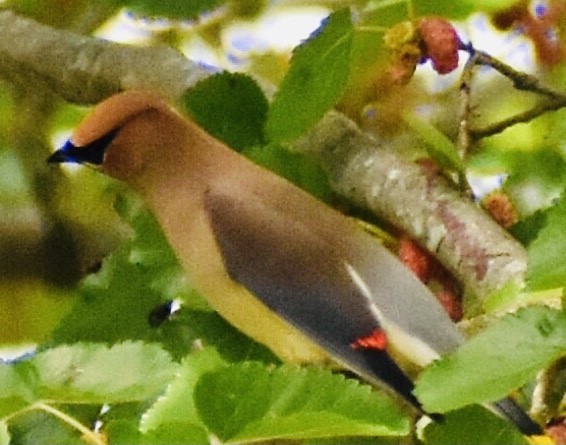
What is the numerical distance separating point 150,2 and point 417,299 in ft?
1.09

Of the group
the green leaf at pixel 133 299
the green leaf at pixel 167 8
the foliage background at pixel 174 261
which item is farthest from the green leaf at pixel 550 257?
the green leaf at pixel 167 8

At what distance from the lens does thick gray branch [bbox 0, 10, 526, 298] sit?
68cm

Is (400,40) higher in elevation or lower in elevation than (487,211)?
higher

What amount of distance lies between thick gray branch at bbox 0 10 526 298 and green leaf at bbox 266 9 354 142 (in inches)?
4.0

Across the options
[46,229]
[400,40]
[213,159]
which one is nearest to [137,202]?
[213,159]

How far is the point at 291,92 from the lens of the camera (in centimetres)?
68

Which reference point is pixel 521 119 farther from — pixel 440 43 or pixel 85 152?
pixel 85 152

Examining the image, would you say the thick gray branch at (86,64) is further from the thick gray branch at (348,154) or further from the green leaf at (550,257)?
the green leaf at (550,257)

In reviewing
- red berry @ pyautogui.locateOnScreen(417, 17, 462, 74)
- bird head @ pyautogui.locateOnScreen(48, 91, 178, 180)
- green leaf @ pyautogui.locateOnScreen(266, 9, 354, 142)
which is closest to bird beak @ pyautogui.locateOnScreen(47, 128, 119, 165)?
bird head @ pyautogui.locateOnScreen(48, 91, 178, 180)

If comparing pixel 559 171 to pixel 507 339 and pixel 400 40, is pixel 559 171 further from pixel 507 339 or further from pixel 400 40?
pixel 507 339

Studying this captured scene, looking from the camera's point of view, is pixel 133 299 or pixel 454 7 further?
pixel 454 7

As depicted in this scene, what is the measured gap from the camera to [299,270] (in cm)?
65

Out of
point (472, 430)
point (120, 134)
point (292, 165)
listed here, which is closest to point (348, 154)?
point (292, 165)

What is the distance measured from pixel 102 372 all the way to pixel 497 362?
0.17 meters
